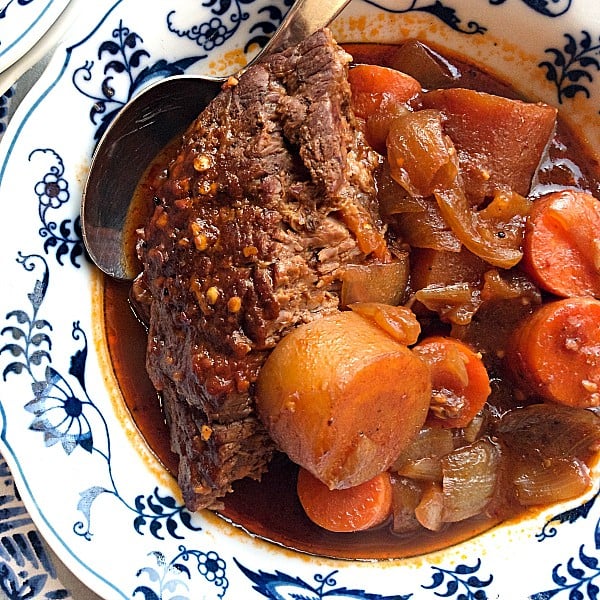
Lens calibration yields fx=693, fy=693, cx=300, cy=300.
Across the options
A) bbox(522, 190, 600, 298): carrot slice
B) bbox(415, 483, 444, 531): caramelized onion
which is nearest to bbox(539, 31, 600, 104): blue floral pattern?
bbox(522, 190, 600, 298): carrot slice

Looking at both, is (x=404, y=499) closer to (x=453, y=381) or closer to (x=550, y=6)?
(x=453, y=381)

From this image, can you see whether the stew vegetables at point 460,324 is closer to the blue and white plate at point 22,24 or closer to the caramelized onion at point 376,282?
the caramelized onion at point 376,282

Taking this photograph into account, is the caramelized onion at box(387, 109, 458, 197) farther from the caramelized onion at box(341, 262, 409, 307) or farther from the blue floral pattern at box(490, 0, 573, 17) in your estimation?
the blue floral pattern at box(490, 0, 573, 17)

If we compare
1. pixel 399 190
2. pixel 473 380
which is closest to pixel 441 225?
pixel 399 190

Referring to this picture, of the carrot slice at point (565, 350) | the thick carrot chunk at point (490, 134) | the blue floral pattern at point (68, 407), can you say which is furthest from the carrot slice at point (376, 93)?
the blue floral pattern at point (68, 407)

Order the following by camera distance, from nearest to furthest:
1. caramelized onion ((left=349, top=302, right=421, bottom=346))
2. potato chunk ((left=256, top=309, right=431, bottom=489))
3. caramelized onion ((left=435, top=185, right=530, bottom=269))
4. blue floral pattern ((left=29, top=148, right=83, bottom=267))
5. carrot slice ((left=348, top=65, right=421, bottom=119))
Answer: potato chunk ((left=256, top=309, right=431, bottom=489)) → caramelized onion ((left=349, top=302, right=421, bottom=346)) → caramelized onion ((left=435, top=185, right=530, bottom=269)) → blue floral pattern ((left=29, top=148, right=83, bottom=267)) → carrot slice ((left=348, top=65, right=421, bottom=119))

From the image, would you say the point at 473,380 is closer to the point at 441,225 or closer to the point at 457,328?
the point at 457,328
